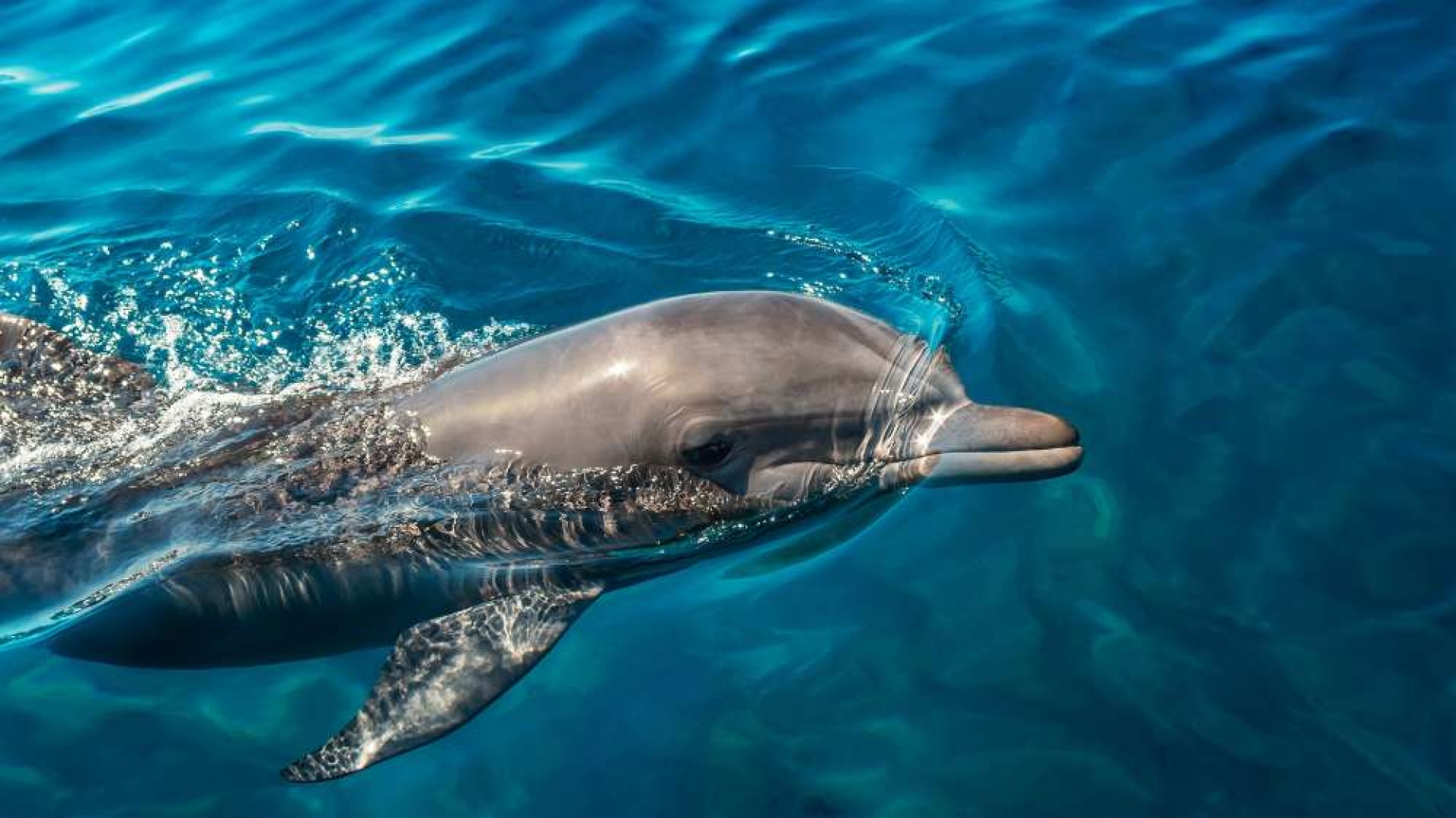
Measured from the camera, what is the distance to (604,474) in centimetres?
674

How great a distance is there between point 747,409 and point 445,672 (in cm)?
183

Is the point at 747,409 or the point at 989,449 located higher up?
the point at 747,409

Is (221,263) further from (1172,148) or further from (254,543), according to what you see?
(1172,148)

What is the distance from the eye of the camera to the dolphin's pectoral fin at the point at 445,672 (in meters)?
5.85

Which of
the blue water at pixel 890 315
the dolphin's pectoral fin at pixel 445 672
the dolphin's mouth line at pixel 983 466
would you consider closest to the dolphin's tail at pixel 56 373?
the blue water at pixel 890 315

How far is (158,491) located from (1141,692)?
4.93 metres

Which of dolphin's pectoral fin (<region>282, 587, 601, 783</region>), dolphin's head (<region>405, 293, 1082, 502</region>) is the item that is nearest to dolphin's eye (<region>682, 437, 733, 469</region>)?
dolphin's head (<region>405, 293, 1082, 502</region>)

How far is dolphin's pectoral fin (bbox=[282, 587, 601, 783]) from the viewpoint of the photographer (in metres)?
5.85

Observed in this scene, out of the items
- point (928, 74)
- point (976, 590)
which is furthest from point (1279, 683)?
point (928, 74)

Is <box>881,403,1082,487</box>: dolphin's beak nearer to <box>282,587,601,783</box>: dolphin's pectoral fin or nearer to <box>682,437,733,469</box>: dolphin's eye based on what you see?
<box>682,437,733,469</box>: dolphin's eye

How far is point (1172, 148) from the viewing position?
10102 millimetres

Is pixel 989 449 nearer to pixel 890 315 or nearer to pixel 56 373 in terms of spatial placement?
pixel 890 315

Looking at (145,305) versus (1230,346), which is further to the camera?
(145,305)

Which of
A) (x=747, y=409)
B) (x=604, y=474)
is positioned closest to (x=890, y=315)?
(x=747, y=409)
